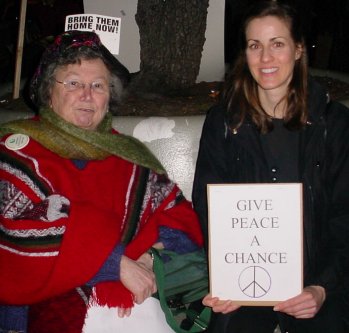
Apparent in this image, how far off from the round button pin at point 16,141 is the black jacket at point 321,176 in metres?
0.85

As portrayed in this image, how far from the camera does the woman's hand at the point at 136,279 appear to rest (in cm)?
213

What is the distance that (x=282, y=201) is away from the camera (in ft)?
6.73

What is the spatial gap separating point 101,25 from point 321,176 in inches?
69.2

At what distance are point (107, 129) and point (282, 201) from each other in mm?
900

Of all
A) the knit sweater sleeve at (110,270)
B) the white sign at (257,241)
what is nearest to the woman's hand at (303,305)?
the white sign at (257,241)

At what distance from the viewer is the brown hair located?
231 cm

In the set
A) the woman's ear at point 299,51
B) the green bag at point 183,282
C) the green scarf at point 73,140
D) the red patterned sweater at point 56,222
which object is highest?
the woman's ear at point 299,51

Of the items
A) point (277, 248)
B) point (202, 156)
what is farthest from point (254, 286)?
point (202, 156)

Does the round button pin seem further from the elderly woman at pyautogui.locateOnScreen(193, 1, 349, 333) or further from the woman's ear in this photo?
the woman's ear

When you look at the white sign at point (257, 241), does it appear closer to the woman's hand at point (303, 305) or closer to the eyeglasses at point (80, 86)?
the woman's hand at point (303, 305)

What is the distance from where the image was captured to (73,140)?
7.42ft

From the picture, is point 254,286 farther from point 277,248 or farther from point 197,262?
point 197,262

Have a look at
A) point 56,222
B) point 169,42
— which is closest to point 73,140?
point 56,222

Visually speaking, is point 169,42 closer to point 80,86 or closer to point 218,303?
point 80,86
